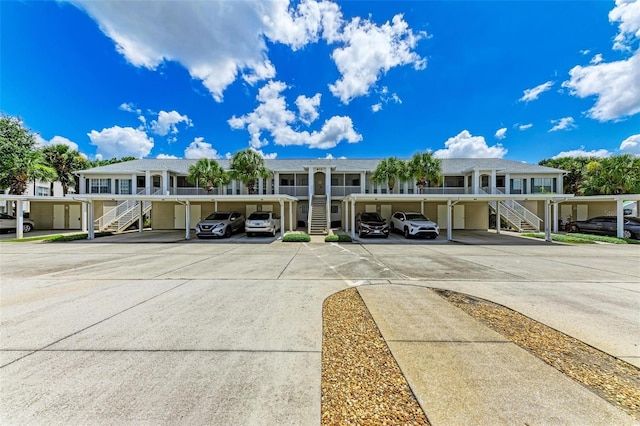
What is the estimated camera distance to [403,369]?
115 inches

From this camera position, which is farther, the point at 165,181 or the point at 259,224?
the point at 165,181

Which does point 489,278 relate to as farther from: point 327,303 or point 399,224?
point 399,224

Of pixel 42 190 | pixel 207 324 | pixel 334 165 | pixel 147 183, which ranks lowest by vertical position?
pixel 207 324

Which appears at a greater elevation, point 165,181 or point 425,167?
point 425,167

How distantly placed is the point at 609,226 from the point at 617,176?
6076 millimetres

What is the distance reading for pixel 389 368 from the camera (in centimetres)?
295

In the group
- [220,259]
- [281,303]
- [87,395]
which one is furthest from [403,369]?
[220,259]

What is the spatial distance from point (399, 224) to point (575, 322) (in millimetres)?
14322

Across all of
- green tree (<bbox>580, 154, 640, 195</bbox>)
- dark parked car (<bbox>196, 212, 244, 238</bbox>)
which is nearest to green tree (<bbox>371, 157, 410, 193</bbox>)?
dark parked car (<bbox>196, 212, 244, 238</bbox>)

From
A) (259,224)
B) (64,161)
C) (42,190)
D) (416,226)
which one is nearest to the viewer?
(416,226)

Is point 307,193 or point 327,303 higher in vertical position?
point 307,193

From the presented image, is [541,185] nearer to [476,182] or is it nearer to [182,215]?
[476,182]


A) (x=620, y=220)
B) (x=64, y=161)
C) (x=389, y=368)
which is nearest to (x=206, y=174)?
(x=64, y=161)

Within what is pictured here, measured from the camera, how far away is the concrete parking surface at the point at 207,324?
2.42m
